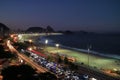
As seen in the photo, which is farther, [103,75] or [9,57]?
[9,57]

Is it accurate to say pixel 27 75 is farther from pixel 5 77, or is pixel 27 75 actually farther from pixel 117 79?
pixel 117 79

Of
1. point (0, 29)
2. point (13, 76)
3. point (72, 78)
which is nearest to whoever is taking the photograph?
point (13, 76)

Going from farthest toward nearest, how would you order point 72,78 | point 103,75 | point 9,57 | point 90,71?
1. point 9,57
2. point 90,71
3. point 103,75
4. point 72,78

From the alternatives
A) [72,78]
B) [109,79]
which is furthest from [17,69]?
[109,79]

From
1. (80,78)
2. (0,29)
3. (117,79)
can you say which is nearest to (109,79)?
(117,79)

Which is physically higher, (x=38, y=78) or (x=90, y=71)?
(x=38, y=78)

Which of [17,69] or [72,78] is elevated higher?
[17,69]

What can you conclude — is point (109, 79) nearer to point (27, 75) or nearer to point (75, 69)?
point (75, 69)

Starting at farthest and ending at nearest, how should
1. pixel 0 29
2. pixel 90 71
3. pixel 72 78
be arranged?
pixel 0 29 → pixel 90 71 → pixel 72 78

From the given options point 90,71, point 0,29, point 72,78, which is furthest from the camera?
point 0,29
